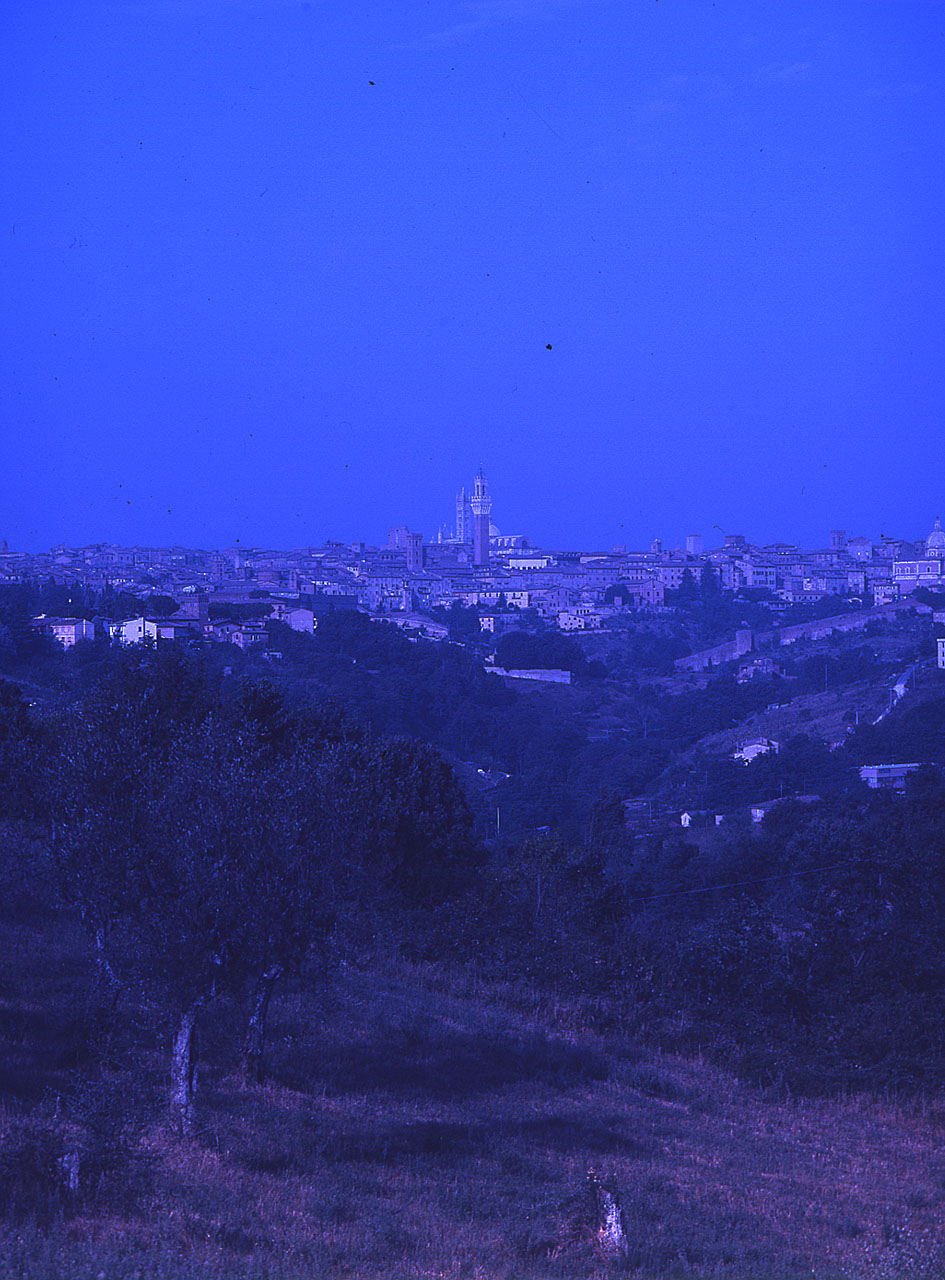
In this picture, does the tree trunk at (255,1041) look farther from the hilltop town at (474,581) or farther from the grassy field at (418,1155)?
the hilltop town at (474,581)

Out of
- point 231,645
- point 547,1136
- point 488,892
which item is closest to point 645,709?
point 231,645

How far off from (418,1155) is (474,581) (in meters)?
72.1

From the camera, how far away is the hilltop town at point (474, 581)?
164ft

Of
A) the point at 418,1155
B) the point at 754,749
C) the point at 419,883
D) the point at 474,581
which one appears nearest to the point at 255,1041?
the point at 418,1155

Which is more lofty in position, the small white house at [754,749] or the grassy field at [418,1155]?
the small white house at [754,749]

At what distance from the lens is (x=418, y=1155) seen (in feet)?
18.0

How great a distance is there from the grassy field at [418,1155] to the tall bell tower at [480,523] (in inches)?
3458

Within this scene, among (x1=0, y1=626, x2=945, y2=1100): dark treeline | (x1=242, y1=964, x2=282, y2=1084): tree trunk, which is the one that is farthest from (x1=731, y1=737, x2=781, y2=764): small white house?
(x1=242, y1=964, x2=282, y2=1084): tree trunk

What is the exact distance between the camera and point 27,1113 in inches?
201

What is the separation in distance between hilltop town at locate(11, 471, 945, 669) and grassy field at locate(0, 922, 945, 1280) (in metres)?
30.7

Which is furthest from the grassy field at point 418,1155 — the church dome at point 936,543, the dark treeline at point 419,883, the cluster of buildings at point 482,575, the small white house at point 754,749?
the church dome at point 936,543

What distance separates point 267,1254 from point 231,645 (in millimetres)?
33730

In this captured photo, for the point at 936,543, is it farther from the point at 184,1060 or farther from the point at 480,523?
the point at 184,1060

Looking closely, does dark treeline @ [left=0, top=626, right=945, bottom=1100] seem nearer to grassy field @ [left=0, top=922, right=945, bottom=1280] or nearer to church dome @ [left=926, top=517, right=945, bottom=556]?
grassy field @ [left=0, top=922, right=945, bottom=1280]
